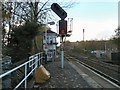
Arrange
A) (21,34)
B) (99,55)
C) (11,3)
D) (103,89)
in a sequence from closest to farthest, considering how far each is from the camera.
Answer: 1. (103,89)
2. (21,34)
3. (11,3)
4. (99,55)

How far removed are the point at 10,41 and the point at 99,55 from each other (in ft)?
104

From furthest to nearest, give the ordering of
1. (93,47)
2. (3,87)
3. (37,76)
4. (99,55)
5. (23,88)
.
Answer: (93,47), (99,55), (37,76), (23,88), (3,87)

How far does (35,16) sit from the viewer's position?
2967 centimetres

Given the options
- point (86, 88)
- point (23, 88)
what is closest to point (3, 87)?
point (23, 88)

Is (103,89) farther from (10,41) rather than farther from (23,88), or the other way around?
(10,41)

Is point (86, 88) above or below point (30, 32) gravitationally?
below

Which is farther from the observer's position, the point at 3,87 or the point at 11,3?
the point at 11,3

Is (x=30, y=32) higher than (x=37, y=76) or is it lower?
higher

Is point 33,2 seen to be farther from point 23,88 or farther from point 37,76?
point 23,88

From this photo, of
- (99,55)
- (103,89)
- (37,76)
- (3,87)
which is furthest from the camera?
(99,55)

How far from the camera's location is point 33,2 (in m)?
30.4

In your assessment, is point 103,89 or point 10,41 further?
point 10,41

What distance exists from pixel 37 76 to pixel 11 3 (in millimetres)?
20958

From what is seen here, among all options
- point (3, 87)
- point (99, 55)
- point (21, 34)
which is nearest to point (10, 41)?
point (21, 34)
